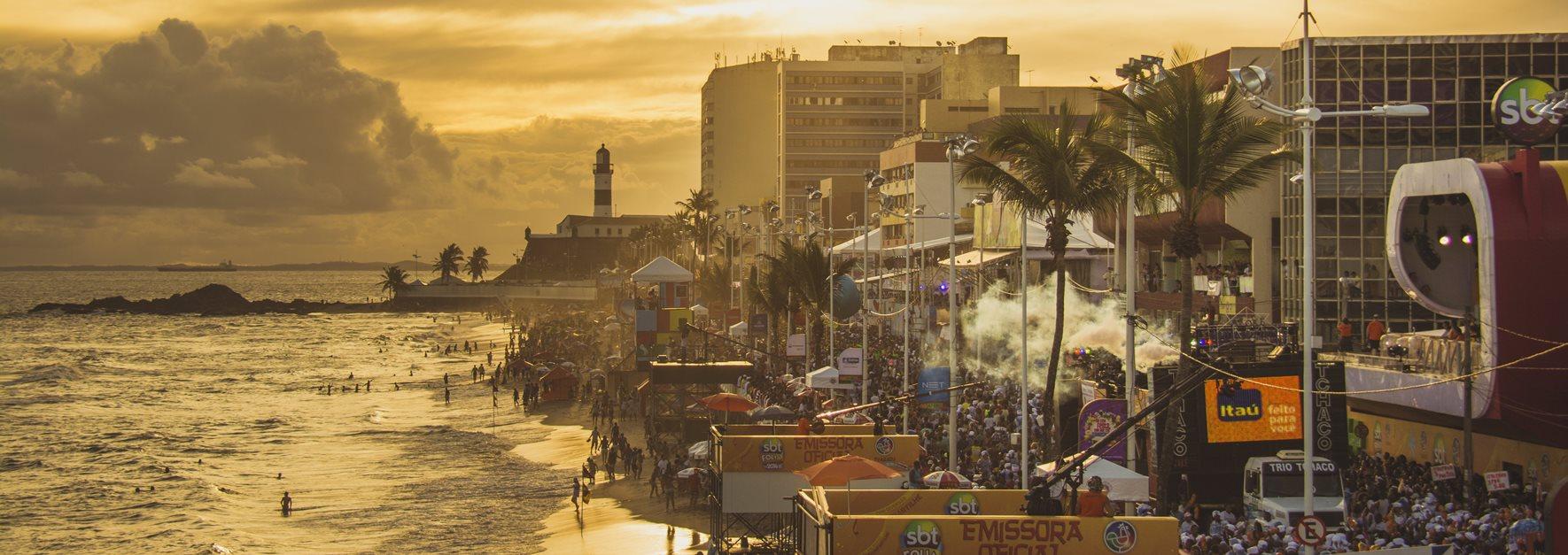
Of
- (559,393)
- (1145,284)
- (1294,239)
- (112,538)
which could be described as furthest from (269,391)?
(1294,239)

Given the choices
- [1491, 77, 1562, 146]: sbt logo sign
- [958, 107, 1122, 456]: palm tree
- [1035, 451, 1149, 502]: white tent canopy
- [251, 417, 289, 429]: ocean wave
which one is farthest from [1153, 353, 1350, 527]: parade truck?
[251, 417, 289, 429]: ocean wave

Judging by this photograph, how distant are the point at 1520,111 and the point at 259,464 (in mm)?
49009

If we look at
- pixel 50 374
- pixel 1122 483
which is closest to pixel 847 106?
pixel 50 374

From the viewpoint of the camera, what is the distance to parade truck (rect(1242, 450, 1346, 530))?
24.8 m

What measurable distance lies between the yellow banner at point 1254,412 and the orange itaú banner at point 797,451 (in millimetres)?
6055

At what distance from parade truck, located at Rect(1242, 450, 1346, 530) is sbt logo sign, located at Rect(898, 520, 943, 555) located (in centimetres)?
939

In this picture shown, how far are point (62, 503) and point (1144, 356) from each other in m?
39.1

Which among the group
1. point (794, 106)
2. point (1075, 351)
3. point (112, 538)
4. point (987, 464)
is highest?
point (794, 106)

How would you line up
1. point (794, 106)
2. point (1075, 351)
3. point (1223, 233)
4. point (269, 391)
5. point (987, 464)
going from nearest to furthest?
point (987, 464)
point (1075, 351)
point (1223, 233)
point (269, 391)
point (794, 106)

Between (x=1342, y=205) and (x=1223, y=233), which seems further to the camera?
(x=1223, y=233)

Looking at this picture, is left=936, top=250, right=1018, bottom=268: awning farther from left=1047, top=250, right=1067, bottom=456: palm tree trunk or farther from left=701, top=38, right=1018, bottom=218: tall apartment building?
left=701, top=38, right=1018, bottom=218: tall apartment building

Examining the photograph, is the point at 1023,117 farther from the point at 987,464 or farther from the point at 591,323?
the point at 591,323

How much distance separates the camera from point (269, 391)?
95688mm

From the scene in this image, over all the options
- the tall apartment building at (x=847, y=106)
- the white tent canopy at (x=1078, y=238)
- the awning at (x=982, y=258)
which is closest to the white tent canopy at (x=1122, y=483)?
the white tent canopy at (x=1078, y=238)
